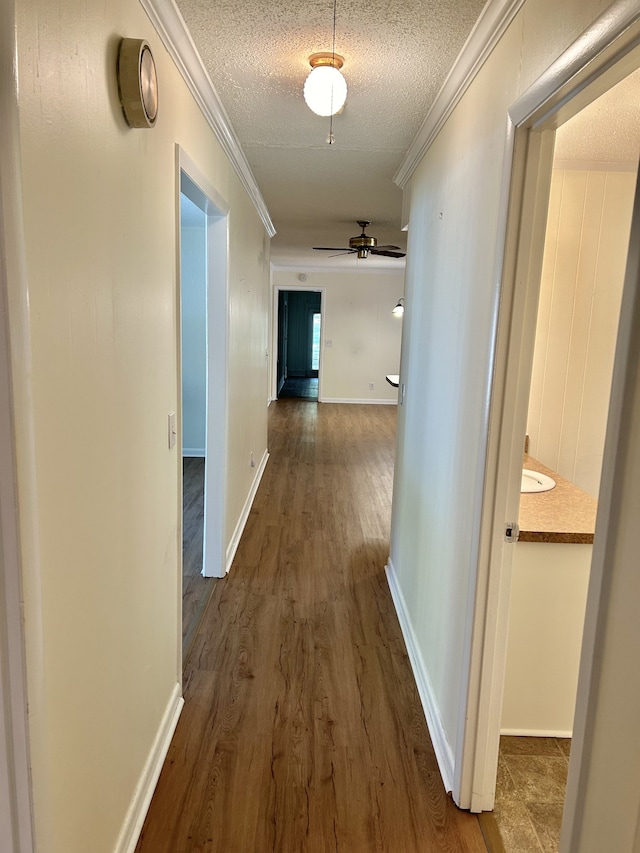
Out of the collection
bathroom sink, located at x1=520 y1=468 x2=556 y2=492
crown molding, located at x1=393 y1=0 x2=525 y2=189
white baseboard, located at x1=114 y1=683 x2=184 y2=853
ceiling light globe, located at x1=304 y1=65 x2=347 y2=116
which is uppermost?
crown molding, located at x1=393 y1=0 x2=525 y2=189

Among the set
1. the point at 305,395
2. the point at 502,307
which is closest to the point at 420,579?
the point at 502,307

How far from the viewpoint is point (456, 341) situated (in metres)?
1.97

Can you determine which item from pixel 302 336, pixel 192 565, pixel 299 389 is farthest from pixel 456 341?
pixel 302 336

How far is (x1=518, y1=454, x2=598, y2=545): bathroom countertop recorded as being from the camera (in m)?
1.89

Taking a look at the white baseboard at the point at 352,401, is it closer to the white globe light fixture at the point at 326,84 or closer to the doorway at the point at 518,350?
the white globe light fixture at the point at 326,84

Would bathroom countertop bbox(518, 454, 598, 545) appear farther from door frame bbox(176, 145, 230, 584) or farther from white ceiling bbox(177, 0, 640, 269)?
door frame bbox(176, 145, 230, 584)

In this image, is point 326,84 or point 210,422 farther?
point 210,422

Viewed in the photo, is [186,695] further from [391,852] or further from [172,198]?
[172,198]

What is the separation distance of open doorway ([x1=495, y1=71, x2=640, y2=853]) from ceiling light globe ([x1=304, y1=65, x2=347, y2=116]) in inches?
34.2

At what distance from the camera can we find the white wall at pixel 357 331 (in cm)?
957

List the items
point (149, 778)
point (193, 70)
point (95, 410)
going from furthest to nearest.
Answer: point (193, 70) → point (149, 778) → point (95, 410)

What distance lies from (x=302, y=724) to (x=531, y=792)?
0.81 m

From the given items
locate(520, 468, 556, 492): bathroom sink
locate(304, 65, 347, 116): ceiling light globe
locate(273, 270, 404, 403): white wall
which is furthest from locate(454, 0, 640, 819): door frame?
locate(273, 270, 404, 403): white wall

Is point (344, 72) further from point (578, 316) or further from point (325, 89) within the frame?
point (578, 316)
